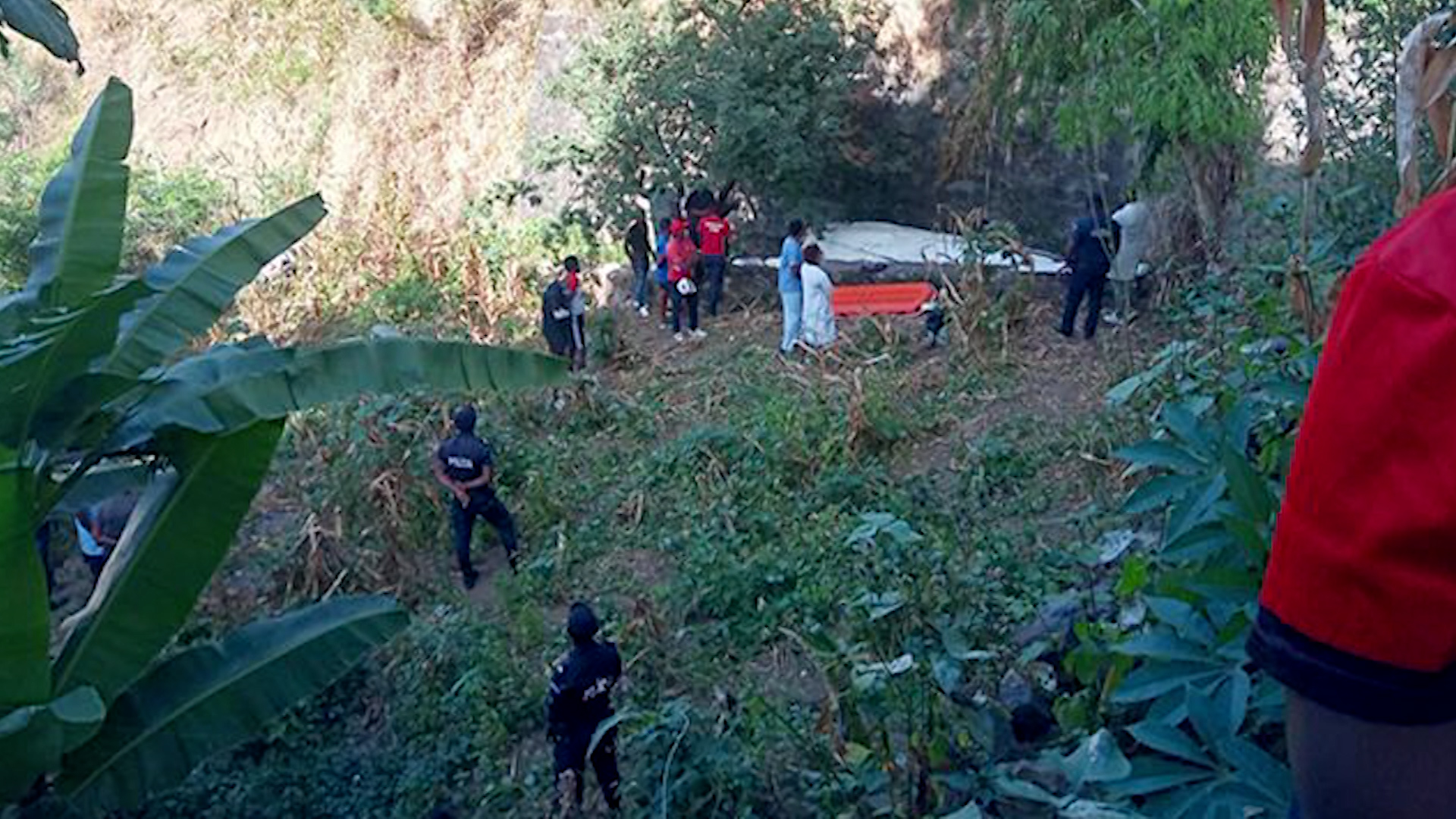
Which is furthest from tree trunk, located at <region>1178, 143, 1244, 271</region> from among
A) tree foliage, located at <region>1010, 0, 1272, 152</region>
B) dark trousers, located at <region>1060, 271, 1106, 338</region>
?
dark trousers, located at <region>1060, 271, 1106, 338</region>

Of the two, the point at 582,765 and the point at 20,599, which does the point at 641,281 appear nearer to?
the point at 582,765

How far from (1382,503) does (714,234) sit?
13540mm

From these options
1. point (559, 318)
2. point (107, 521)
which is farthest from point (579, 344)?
point (107, 521)

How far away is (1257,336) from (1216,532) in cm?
334

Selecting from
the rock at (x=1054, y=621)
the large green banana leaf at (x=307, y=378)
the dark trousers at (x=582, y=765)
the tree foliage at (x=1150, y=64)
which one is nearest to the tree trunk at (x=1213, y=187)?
the tree foliage at (x=1150, y=64)

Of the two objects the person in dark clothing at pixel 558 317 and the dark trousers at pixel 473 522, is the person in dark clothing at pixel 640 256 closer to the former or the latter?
the person in dark clothing at pixel 558 317

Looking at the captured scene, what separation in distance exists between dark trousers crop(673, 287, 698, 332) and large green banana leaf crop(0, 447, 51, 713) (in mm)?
9799

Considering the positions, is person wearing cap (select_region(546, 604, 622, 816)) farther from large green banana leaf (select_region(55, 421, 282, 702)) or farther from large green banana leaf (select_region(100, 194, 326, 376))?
large green banana leaf (select_region(100, 194, 326, 376))

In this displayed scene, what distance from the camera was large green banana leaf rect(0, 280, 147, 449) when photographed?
4367 mm

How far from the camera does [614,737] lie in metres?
6.85

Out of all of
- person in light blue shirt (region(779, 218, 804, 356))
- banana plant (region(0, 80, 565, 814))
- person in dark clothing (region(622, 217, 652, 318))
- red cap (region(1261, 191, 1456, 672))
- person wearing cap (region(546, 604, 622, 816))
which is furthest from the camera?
person in dark clothing (region(622, 217, 652, 318))

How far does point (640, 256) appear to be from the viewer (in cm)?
1500

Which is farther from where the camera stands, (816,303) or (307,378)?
(816,303)

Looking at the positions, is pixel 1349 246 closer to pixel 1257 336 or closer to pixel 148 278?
pixel 1257 336
